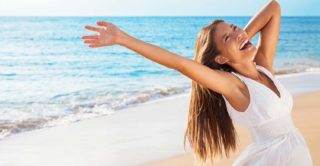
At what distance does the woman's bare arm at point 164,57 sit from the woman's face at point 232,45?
0.10 meters

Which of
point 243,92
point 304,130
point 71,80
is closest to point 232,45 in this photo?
point 243,92

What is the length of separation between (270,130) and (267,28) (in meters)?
0.72

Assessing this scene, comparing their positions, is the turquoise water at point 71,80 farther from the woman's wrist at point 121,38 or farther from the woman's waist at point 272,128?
the woman's wrist at point 121,38

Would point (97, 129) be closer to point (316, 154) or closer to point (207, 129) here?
point (316, 154)

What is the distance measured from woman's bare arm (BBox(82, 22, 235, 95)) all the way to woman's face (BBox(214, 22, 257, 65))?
0.32 ft

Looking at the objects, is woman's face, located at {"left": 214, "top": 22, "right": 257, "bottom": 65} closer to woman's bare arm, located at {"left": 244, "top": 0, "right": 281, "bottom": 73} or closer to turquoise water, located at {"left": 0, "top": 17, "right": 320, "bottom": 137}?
woman's bare arm, located at {"left": 244, "top": 0, "right": 281, "bottom": 73}

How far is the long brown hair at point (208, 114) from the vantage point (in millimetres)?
3109

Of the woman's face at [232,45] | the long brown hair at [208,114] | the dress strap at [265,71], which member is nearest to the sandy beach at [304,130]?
the long brown hair at [208,114]

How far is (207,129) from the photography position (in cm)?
330

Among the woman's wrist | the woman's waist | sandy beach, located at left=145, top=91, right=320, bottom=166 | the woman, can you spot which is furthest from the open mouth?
sandy beach, located at left=145, top=91, right=320, bottom=166

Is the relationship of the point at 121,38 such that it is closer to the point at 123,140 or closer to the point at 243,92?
the point at 243,92

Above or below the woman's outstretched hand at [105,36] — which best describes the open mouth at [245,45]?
below

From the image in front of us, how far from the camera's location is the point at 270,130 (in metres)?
3.00

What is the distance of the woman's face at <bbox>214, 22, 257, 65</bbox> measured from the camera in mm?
2986
